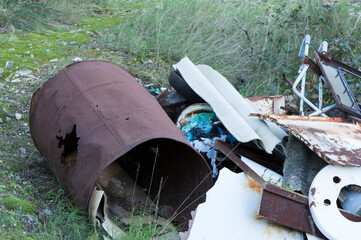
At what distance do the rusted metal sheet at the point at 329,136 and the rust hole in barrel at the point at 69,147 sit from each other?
1393mm

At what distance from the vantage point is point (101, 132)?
289cm

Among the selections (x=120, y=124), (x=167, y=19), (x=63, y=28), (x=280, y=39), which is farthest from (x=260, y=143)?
(x=63, y=28)

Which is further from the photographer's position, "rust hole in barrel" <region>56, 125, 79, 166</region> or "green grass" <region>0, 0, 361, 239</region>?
"green grass" <region>0, 0, 361, 239</region>

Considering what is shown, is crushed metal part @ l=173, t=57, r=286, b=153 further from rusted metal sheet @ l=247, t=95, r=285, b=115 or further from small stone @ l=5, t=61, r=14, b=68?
small stone @ l=5, t=61, r=14, b=68

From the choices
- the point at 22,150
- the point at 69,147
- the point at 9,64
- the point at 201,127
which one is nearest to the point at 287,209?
the point at 201,127

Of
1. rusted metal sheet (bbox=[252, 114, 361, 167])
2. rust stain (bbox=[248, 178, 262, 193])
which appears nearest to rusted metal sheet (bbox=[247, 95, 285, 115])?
rusted metal sheet (bbox=[252, 114, 361, 167])

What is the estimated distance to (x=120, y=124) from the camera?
115 inches

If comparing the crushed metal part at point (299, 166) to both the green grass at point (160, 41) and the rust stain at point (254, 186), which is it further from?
the green grass at point (160, 41)

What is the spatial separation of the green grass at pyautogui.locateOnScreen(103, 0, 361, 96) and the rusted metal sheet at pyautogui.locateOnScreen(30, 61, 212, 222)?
1.85 m

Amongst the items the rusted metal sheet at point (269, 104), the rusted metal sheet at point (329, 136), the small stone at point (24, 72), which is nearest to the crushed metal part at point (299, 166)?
the rusted metal sheet at point (329, 136)

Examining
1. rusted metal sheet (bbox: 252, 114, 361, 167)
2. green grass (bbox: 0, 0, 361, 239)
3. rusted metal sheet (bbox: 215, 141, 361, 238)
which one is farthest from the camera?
green grass (bbox: 0, 0, 361, 239)

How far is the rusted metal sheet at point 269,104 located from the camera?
4.16 meters

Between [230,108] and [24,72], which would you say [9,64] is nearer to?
[24,72]

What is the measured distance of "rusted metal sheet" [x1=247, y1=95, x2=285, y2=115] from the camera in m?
4.16
